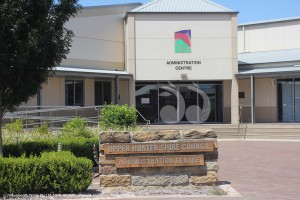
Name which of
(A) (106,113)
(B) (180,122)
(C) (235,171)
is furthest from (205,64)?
(C) (235,171)

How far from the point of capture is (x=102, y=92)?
95.7 feet

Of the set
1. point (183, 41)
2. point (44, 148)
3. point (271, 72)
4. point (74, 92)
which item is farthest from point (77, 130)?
point (271, 72)

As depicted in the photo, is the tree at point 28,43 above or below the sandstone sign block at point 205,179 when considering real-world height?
above

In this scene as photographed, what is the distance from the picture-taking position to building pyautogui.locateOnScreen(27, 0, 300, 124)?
27656mm

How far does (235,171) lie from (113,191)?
177 inches

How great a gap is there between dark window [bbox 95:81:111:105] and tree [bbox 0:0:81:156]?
1774 centimetres

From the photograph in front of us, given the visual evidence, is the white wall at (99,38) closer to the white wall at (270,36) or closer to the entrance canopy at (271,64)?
the entrance canopy at (271,64)

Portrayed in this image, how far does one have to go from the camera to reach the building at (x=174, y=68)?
27656mm

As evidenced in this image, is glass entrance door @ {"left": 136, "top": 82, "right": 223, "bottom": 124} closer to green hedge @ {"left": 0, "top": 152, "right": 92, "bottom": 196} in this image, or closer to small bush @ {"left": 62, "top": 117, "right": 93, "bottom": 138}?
small bush @ {"left": 62, "top": 117, "right": 93, "bottom": 138}

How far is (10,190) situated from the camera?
336 inches

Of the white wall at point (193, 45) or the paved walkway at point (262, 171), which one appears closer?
the paved walkway at point (262, 171)

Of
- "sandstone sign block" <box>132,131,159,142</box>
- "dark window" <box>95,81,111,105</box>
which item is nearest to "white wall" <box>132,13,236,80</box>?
"dark window" <box>95,81,111,105</box>

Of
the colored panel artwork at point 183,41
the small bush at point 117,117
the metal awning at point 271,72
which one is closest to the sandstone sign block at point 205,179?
the small bush at point 117,117

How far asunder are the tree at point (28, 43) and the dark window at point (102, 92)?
17.7 m
